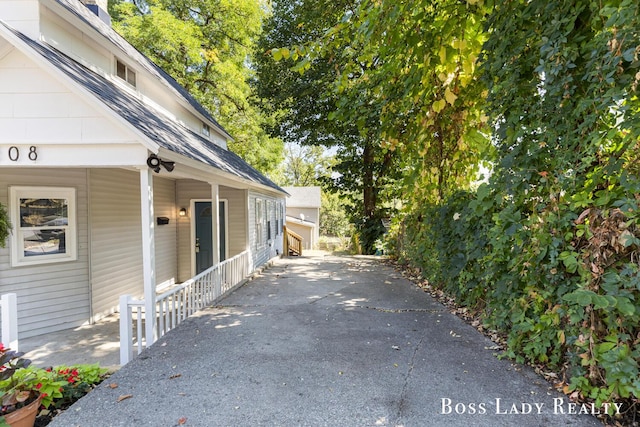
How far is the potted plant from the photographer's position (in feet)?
8.40

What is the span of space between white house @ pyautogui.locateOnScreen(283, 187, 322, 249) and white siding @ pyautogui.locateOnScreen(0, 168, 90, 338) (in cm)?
2104

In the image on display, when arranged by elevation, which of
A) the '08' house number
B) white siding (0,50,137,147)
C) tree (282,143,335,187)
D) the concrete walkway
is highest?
tree (282,143,335,187)

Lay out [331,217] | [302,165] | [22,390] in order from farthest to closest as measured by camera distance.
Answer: [302,165] < [331,217] < [22,390]

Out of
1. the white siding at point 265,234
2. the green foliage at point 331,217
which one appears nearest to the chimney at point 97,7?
the white siding at point 265,234

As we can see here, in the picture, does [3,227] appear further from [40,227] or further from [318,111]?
[318,111]

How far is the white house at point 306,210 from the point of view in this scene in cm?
2714

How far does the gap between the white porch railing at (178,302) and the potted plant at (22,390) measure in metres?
0.97

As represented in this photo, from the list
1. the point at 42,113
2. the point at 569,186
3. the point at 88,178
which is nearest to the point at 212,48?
the point at 88,178

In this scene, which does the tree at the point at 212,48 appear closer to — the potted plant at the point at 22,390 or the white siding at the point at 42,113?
the white siding at the point at 42,113

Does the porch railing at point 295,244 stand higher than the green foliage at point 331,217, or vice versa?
the green foliage at point 331,217

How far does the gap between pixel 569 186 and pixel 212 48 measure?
18.8 m

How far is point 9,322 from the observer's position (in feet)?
12.9

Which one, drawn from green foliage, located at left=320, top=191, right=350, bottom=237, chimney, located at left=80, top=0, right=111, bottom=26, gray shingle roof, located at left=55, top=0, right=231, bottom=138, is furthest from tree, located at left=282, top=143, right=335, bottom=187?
chimney, located at left=80, top=0, right=111, bottom=26

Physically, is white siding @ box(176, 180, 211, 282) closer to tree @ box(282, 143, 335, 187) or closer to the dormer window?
the dormer window
